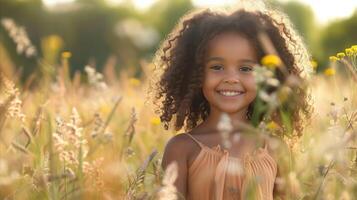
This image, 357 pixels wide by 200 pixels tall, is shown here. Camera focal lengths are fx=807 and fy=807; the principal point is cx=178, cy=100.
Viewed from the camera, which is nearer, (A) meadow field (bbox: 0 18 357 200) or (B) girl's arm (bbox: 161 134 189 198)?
(A) meadow field (bbox: 0 18 357 200)

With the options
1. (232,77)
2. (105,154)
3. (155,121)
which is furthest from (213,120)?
(155,121)

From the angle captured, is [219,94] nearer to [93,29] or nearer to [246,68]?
[246,68]

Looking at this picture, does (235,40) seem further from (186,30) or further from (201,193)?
(201,193)

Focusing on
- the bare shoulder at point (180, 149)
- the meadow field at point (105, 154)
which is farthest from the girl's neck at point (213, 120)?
the meadow field at point (105, 154)

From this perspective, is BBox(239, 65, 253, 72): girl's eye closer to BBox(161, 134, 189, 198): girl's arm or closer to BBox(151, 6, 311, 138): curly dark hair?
BBox(151, 6, 311, 138): curly dark hair

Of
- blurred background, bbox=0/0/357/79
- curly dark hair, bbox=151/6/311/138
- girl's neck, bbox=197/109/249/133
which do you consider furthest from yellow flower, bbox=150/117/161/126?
blurred background, bbox=0/0/357/79

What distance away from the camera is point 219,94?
3.13 m

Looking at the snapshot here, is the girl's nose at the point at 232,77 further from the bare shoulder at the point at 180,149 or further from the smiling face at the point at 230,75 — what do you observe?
the bare shoulder at the point at 180,149

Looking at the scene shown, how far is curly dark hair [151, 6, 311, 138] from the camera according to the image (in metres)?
3.25

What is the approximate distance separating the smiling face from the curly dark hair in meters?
0.06

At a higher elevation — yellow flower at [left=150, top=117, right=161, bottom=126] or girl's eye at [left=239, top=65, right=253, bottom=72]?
yellow flower at [left=150, top=117, right=161, bottom=126]

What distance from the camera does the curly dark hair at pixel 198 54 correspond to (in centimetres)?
325

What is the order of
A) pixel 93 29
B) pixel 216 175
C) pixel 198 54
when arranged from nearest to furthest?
pixel 216 175
pixel 198 54
pixel 93 29

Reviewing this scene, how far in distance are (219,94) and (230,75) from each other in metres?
0.11
